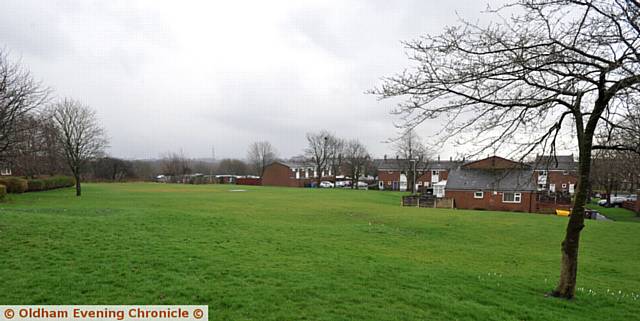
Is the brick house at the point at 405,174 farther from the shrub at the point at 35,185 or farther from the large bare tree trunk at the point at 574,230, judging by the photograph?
the large bare tree trunk at the point at 574,230

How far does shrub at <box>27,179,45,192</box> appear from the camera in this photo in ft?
141

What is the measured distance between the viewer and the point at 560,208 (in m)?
41.0

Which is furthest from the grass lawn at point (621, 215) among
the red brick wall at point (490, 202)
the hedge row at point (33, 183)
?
the hedge row at point (33, 183)

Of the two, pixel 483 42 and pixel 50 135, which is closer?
pixel 483 42

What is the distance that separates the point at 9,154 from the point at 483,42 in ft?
71.0

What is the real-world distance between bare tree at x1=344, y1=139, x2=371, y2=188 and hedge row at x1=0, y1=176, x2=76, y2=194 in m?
58.2

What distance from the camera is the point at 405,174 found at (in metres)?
85.8

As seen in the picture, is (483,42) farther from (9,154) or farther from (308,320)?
(9,154)

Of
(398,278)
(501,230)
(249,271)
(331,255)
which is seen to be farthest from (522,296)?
(501,230)

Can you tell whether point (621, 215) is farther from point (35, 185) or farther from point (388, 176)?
point (35, 185)

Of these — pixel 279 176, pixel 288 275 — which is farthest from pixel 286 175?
pixel 288 275

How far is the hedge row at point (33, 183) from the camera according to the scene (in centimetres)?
3728

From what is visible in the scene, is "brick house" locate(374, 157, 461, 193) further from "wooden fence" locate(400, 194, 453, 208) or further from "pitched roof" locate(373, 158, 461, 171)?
"wooden fence" locate(400, 194, 453, 208)

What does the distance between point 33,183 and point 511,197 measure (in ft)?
191
